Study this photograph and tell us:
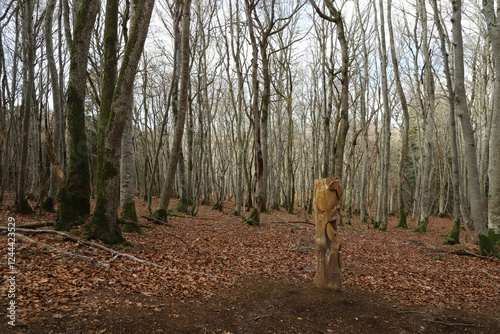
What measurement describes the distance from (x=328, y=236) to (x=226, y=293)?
1.72 metres

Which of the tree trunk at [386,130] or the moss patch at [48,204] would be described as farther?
the tree trunk at [386,130]

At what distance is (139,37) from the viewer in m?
4.95

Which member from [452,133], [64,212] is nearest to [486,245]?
[452,133]

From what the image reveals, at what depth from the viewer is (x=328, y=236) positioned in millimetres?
4230

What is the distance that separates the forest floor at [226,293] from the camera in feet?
9.34

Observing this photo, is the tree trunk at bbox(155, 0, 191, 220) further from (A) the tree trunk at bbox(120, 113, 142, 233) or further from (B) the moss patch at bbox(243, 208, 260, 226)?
(B) the moss patch at bbox(243, 208, 260, 226)

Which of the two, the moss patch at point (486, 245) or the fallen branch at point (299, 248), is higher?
the moss patch at point (486, 245)

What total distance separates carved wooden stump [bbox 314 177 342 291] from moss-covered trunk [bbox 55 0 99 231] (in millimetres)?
4100

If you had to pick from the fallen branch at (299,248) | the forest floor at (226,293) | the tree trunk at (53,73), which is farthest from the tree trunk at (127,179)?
the fallen branch at (299,248)

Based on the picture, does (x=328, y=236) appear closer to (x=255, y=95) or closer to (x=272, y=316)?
(x=272, y=316)

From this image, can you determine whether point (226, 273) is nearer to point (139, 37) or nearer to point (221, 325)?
point (221, 325)

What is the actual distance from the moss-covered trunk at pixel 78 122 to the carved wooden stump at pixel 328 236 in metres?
4.10

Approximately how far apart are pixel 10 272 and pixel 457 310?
5.69 metres

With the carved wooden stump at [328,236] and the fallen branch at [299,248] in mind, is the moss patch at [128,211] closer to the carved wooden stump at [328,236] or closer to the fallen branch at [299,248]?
the fallen branch at [299,248]
